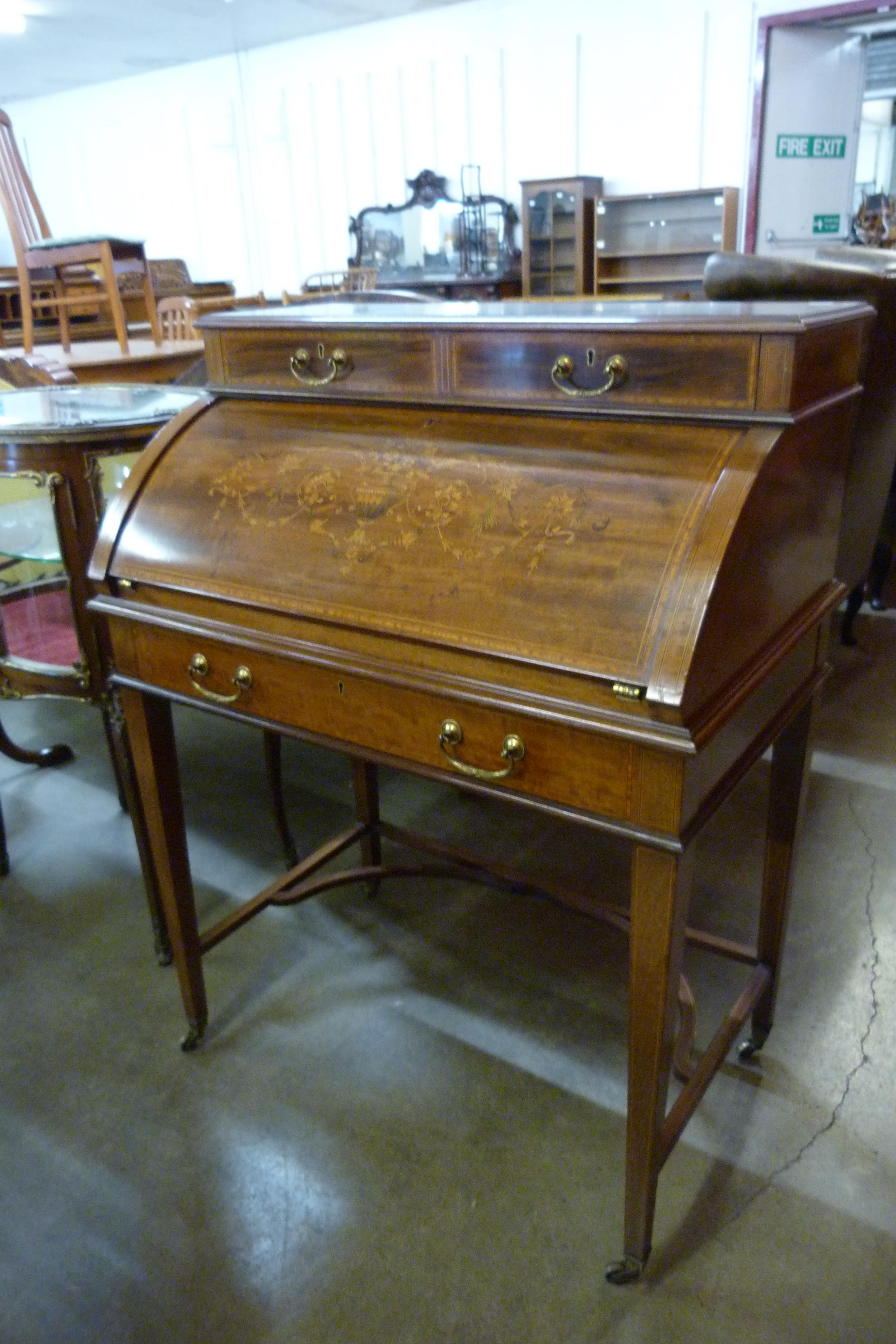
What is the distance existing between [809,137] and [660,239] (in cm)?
119

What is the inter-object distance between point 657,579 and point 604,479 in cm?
17

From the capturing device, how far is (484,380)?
1.24 meters

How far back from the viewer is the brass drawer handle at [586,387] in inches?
44.4

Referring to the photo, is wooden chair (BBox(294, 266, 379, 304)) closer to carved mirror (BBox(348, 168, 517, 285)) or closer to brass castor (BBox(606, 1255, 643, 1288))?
carved mirror (BBox(348, 168, 517, 285))

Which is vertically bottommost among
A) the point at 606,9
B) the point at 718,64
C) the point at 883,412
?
the point at 883,412

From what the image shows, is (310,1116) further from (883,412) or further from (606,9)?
(606,9)

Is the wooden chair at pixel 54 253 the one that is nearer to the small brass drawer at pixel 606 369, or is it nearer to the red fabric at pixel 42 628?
the red fabric at pixel 42 628

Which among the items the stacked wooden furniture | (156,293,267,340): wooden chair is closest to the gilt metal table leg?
the stacked wooden furniture

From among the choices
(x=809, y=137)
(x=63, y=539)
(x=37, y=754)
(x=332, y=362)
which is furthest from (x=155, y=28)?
(x=332, y=362)

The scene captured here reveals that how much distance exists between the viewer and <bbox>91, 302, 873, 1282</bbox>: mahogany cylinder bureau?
1028 mm

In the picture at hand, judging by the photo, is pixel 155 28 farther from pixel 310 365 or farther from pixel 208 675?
pixel 208 675

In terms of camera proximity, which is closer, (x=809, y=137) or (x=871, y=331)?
(x=871, y=331)

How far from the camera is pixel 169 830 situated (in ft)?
5.33

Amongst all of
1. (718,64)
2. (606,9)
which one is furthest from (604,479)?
(606,9)
